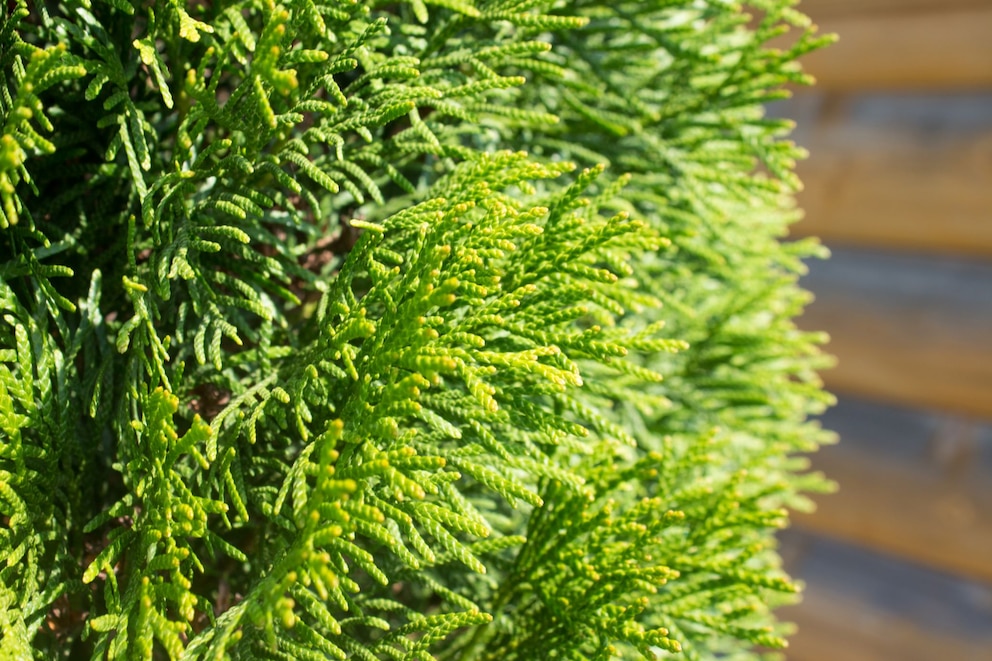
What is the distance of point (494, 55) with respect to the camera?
1.76 ft

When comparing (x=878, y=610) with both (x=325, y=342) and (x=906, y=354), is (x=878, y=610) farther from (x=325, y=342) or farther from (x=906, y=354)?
(x=325, y=342)

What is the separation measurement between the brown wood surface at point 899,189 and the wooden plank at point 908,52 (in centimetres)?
6

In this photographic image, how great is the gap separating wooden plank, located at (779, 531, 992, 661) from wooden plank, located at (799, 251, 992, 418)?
1.35ft

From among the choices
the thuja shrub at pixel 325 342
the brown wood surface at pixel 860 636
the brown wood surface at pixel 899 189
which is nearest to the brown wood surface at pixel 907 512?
the brown wood surface at pixel 860 636

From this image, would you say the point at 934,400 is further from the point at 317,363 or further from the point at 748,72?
the point at 317,363

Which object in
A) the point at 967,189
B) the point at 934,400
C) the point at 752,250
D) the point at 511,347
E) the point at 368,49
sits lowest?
the point at 511,347

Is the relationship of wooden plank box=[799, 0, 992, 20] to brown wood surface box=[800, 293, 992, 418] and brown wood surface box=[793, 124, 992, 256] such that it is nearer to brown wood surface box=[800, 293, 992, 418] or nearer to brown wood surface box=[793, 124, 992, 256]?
brown wood surface box=[793, 124, 992, 256]

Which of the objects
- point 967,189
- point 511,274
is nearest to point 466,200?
point 511,274

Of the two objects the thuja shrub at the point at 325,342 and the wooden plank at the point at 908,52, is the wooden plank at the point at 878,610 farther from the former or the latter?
the thuja shrub at the point at 325,342

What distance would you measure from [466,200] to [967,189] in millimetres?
1743

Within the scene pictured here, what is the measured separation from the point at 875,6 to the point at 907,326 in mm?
741

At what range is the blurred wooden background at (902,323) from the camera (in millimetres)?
1889

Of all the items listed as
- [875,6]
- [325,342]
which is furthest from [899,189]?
[325,342]

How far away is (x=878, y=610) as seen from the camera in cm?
207
